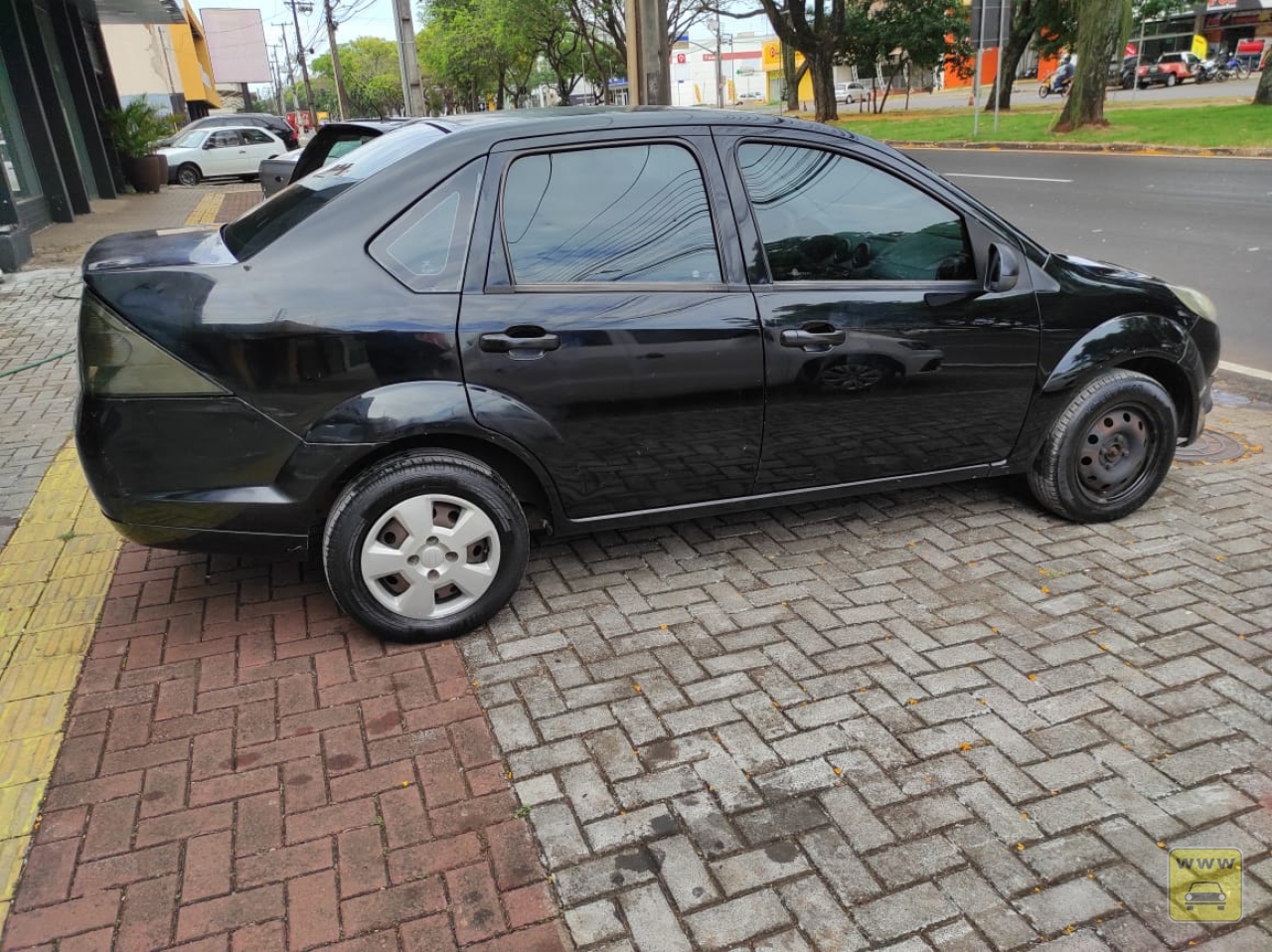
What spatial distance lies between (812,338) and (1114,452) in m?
1.62

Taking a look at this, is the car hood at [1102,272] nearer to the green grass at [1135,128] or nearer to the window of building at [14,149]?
the green grass at [1135,128]

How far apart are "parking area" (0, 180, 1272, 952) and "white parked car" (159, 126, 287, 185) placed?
23470mm

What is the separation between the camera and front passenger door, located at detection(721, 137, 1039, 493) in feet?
11.7

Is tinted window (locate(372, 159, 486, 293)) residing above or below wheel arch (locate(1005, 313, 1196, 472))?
above

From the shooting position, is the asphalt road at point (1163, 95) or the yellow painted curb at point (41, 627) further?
the asphalt road at point (1163, 95)

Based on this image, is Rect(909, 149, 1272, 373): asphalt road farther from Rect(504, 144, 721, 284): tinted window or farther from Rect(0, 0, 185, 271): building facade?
Rect(0, 0, 185, 271): building facade

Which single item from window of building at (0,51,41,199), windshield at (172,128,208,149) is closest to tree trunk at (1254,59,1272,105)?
windshield at (172,128,208,149)

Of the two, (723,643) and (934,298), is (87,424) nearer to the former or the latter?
(723,643)

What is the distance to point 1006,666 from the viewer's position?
322 centimetres

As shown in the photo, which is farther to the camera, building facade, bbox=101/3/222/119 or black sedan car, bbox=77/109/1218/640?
building facade, bbox=101/3/222/119

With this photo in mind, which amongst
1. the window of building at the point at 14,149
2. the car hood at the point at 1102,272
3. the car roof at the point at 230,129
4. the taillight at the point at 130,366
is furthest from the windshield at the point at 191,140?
the car hood at the point at 1102,272

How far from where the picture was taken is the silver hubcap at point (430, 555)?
3.24 m

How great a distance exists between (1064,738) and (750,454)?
4.76 ft

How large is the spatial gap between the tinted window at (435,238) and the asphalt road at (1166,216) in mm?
5670
